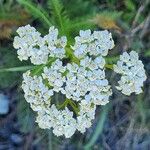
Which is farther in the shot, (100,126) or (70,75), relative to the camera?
(100,126)

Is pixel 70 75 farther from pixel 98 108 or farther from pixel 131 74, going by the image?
pixel 98 108

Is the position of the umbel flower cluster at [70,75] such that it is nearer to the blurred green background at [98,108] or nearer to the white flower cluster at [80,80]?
the white flower cluster at [80,80]

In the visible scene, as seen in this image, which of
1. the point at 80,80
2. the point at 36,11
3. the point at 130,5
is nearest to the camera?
the point at 80,80

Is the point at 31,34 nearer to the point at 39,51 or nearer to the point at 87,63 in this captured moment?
the point at 39,51

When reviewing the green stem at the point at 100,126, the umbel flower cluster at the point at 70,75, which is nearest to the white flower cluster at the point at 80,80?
the umbel flower cluster at the point at 70,75

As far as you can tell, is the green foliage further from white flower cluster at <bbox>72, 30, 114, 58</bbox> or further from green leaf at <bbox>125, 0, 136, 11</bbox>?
green leaf at <bbox>125, 0, 136, 11</bbox>

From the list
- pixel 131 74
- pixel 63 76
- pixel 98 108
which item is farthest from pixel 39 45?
pixel 98 108

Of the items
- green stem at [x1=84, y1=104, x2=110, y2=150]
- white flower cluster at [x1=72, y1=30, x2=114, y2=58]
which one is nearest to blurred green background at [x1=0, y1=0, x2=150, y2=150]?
green stem at [x1=84, y1=104, x2=110, y2=150]
